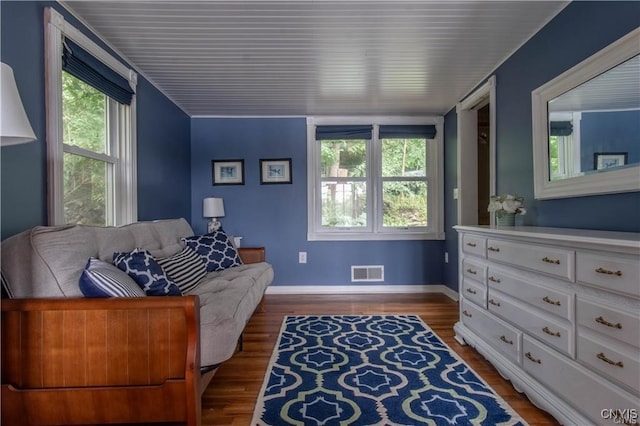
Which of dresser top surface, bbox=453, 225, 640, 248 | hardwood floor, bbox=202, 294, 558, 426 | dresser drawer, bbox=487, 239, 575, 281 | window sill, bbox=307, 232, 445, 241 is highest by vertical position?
dresser top surface, bbox=453, 225, 640, 248

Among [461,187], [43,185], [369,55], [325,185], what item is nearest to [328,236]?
[325,185]

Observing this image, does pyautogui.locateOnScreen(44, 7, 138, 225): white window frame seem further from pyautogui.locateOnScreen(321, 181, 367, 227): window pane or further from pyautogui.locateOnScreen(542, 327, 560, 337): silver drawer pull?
pyautogui.locateOnScreen(542, 327, 560, 337): silver drawer pull

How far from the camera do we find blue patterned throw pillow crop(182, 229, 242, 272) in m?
2.57

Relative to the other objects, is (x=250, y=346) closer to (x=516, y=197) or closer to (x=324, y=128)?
(x=516, y=197)

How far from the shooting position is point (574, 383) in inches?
49.9

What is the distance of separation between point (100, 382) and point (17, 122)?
101cm

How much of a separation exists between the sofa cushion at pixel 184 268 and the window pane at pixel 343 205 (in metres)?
1.80

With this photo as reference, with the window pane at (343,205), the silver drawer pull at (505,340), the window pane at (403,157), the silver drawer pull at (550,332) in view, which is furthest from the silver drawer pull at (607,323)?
the window pane at (403,157)

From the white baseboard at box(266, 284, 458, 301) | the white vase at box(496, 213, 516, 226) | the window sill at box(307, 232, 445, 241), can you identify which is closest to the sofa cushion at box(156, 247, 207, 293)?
the white baseboard at box(266, 284, 458, 301)

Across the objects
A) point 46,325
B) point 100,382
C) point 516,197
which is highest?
point 516,197

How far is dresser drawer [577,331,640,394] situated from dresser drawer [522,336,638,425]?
0.04 meters

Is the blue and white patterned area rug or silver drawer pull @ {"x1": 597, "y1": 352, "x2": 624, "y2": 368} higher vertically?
silver drawer pull @ {"x1": 597, "y1": 352, "x2": 624, "y2": 368}

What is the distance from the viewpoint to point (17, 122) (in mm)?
1074

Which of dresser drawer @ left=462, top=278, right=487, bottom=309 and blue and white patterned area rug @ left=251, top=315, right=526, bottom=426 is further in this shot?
dresser drawer @ left=462, top=278, right=487, bottom=309
